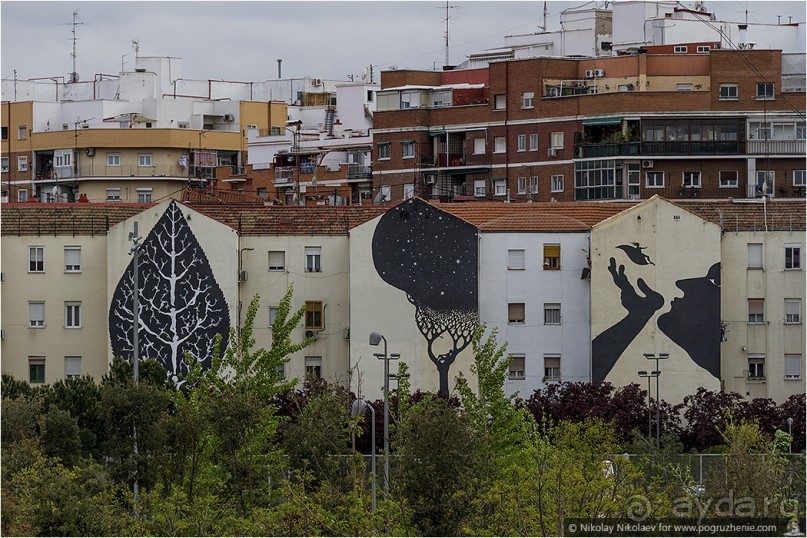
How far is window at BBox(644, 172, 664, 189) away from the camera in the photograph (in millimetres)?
83438

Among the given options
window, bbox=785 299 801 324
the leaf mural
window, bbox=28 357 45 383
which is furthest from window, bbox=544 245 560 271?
window, bbox=28 357 45 383

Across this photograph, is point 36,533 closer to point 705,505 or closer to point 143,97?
point 705,505

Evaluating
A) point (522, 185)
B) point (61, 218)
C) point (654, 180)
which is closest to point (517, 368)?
point (61, 218)

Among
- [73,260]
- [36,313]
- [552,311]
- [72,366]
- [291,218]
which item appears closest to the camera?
[552,311]

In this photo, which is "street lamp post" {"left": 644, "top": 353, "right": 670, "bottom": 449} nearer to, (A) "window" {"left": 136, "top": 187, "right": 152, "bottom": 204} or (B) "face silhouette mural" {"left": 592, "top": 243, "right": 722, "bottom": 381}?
(B) "face silhouette mural" {"left": 592, "top": 243, "right": 722, "bottom": 381}

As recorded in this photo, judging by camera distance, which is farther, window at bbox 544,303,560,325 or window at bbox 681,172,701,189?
window at bbox 681,172,701,189

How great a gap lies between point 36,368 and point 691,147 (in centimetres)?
3038

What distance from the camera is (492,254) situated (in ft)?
214

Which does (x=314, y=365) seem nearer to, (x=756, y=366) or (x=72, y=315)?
(x=72, y=315)

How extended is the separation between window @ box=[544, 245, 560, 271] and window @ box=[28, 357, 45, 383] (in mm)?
17001

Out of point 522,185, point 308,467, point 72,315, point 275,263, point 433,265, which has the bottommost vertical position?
point 308,467

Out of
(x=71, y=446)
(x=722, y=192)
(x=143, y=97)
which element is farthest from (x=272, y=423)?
(x=143, y=97)

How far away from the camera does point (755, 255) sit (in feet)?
216

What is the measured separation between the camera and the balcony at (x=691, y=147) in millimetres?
82938
